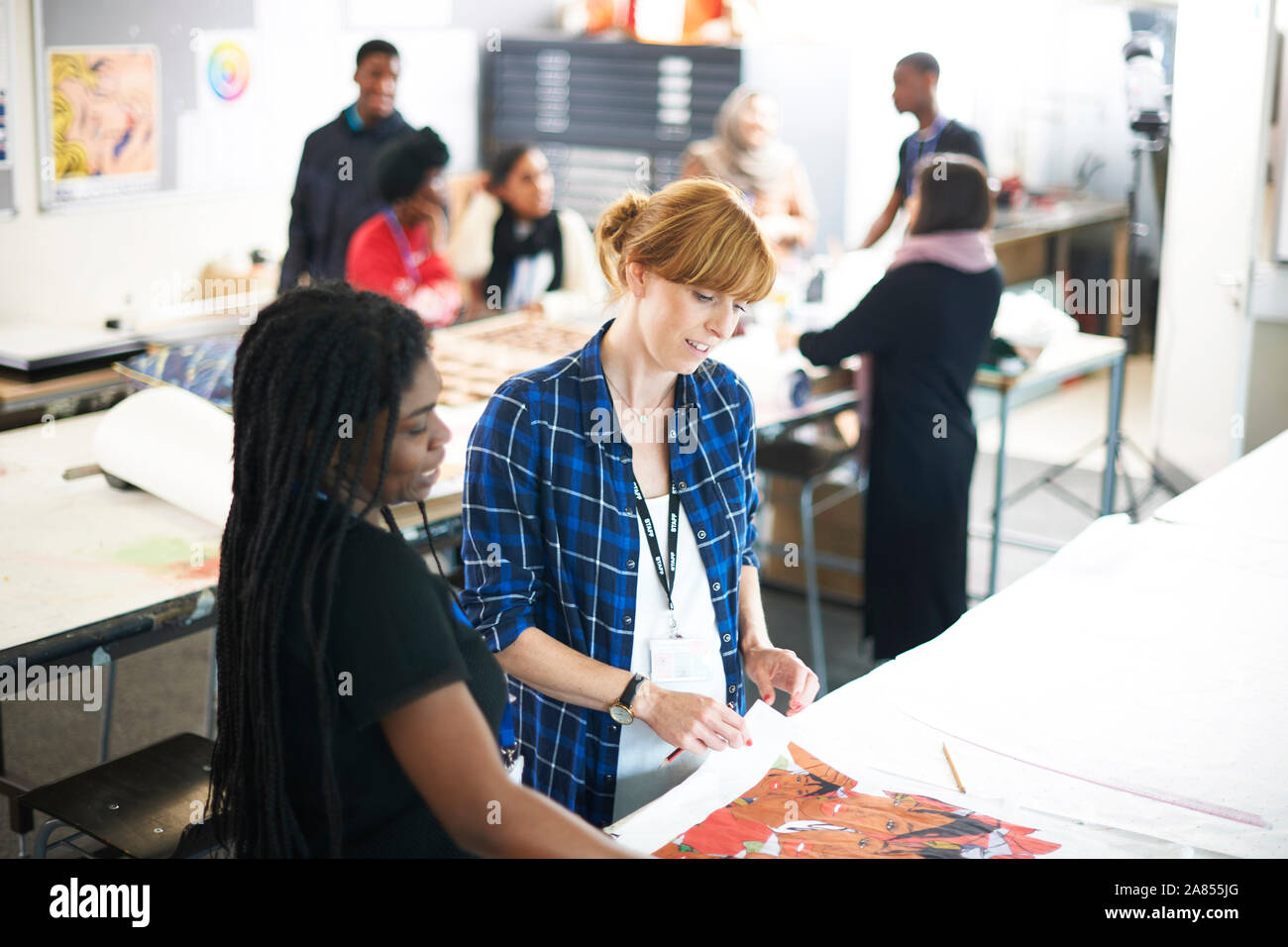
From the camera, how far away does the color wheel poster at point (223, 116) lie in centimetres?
489

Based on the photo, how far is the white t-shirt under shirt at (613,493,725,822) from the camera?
1774 millimetres

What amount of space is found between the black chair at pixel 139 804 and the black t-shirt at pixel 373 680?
782mm

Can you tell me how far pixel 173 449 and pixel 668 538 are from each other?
45.5 inches

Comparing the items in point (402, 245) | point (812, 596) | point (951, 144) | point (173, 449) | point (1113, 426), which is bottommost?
point (812, 596)

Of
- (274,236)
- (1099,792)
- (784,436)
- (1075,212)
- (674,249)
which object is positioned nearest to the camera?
(1099,792)

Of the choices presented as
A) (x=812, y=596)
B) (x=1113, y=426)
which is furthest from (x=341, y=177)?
(x=1113, y=426)

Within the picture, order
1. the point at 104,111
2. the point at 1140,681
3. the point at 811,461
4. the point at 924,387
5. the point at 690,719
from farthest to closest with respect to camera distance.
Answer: the point at 104,111
the point at 811,461
the point at 924,387
the point at 1140,681
the point at 690,719

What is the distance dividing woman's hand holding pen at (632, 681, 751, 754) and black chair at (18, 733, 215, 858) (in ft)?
2.18

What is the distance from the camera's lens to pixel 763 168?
4.88 meters

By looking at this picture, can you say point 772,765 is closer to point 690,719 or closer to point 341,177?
point 690,719

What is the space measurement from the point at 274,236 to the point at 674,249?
391cm

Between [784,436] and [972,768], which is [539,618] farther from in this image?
[784,436]

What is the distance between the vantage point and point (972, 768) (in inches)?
64.2
